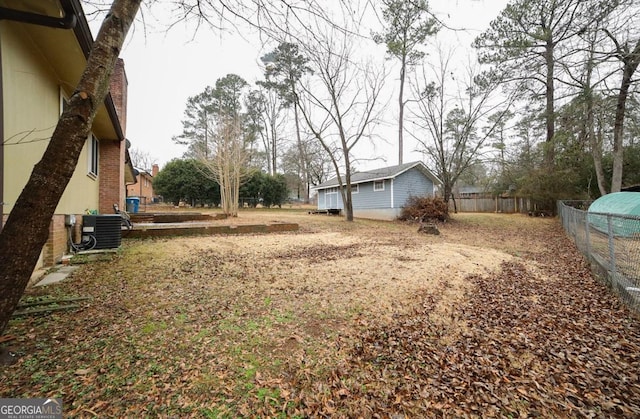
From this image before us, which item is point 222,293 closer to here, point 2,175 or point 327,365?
point 327,365

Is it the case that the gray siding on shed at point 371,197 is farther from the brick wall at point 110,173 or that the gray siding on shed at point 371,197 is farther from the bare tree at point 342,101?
the brick wall at point 110,173

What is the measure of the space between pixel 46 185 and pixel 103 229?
4.64 m

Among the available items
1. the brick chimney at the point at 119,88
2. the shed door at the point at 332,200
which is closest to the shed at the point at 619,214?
the brick chimney at the point at 119,88

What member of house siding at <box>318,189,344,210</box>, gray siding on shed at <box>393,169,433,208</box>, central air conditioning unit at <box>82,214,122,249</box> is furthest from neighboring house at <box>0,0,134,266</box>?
house siding at <box>318,189,344,210</box>

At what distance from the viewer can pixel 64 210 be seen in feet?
16.7

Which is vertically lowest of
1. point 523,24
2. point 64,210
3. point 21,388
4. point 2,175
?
point 21,388

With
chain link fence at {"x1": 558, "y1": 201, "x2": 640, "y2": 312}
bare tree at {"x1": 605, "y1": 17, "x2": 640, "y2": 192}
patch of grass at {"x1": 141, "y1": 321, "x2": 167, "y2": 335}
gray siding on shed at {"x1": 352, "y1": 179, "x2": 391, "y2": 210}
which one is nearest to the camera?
patch of grass at {"x1": 141, "y1": 321, "x2": 167, "y2": 335}

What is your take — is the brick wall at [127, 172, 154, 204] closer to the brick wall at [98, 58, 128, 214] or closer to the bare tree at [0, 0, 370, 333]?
the brick wall at [98, 58, 128, 214]

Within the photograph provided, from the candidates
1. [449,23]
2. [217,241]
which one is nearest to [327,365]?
[449,23]

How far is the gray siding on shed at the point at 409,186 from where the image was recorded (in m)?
17.1

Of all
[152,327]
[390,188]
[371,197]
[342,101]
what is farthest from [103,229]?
[371,197]

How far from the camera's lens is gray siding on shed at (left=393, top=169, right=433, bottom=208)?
17078mm

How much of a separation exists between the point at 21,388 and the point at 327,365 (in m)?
2.14

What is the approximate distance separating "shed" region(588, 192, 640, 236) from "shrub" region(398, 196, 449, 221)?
247 inches
